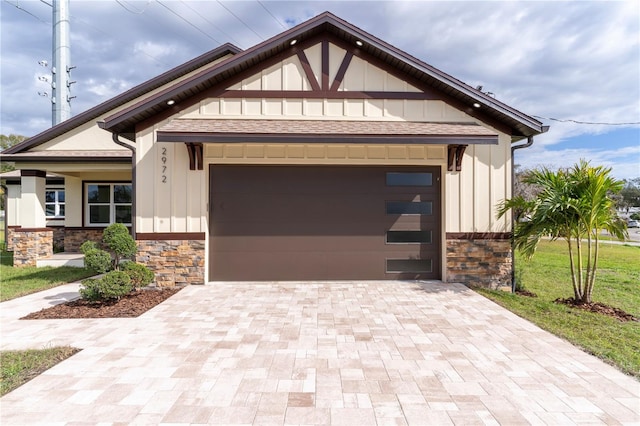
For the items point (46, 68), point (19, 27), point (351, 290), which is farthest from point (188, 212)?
point (46, 68)

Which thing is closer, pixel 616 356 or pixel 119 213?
pixel 616 356

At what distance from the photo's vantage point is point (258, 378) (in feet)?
11.1

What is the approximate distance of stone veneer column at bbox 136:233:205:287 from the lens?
288 inches

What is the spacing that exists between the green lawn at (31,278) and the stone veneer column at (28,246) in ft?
1.14

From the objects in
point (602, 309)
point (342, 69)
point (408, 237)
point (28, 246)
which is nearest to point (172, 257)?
point (408, 237)

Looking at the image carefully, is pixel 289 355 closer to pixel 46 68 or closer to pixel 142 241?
pixel 142 241

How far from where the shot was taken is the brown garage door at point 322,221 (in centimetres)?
769

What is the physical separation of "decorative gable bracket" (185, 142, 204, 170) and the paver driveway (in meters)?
3.24

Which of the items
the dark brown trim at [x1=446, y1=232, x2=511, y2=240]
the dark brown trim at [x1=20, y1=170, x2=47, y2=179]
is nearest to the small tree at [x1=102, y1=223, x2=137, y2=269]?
the dark brown trim at [x1=20, y1=170, x2=47, y2=179]

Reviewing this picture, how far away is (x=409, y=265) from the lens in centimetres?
785

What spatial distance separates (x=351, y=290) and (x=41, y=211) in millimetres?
11035

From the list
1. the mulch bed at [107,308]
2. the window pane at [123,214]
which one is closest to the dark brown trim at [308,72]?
the mulch bed at [107,308]

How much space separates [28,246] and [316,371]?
11775 mm

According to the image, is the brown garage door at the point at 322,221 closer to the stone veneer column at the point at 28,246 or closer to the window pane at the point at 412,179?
the window pane at the point at 412,179
